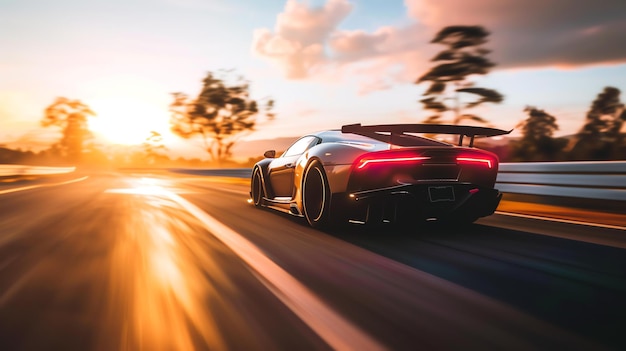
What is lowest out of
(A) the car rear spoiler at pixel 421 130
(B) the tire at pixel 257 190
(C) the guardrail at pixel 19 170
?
(C) the guardrail at pixel 19 170

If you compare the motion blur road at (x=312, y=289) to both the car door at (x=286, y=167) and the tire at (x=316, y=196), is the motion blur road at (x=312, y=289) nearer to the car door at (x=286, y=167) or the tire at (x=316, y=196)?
the tire at (x=316, y=196)

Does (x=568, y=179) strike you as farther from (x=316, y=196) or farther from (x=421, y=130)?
(x=316, y=196)

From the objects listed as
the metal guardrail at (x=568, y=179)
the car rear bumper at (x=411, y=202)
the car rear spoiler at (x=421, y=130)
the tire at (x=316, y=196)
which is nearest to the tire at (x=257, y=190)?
the tire at (x=316, y=196)

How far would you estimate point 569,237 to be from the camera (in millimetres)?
5551

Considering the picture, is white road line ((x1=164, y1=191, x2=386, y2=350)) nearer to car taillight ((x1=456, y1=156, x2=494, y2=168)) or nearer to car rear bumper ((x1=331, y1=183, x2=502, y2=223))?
car rear bumper ((x1=331, y1=183, x2=502, y2=223))

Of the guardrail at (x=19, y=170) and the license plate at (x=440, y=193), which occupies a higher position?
the license plate at (x=440, y=193)

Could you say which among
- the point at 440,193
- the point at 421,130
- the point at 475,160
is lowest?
the point at 440,193

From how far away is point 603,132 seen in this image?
24.5 metres

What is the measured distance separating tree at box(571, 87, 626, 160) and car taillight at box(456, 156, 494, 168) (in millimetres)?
14362

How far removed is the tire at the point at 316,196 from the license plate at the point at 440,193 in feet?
3.49

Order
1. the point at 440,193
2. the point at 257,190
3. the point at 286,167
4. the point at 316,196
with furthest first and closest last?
the point at 257,190 < the point at 286,167 < the point at 316,196 < the point at 440,193

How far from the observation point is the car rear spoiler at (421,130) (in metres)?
5.43

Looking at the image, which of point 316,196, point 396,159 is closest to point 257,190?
point 316,196

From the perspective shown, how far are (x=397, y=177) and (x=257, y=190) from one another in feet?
13.5
